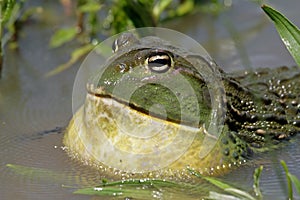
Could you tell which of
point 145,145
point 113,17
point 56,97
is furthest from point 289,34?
point 113,17

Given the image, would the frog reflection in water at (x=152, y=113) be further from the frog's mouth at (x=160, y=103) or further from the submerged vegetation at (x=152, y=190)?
the submerged vegetation at (x=152, y=190)

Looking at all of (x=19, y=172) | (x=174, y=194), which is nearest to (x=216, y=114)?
(x=174, y=194)

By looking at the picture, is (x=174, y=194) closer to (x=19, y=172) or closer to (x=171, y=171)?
(x=171, y=171)

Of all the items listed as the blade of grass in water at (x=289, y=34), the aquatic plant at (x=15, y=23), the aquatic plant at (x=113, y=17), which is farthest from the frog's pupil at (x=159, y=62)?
the aquatic plant at (x=15, y=23)

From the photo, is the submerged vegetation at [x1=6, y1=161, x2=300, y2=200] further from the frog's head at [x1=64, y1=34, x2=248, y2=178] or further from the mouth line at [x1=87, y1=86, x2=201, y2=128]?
the mouth line at [x1=87, y1=86, x2=201, y2=128]

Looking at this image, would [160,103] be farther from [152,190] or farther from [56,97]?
[56,97]

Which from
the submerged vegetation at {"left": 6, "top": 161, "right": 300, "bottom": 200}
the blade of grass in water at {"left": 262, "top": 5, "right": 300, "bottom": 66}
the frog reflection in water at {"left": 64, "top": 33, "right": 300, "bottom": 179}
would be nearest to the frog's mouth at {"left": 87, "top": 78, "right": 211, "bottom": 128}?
the frog reflection in water at {"left": 64, "top": 33, "right": 300, "bottom": 179}
